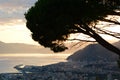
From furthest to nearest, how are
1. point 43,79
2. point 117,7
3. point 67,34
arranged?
point 43,79 → point 67,34 → point 117,7

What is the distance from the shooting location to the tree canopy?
13195 mm

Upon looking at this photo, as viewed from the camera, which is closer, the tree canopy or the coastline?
the tree canopy

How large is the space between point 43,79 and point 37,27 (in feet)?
105

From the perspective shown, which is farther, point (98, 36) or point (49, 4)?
point (98, 36)

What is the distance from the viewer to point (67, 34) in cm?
1420

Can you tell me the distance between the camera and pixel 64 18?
13133mm

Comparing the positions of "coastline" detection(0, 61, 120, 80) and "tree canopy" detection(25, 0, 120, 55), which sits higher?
"tree canopy" detection(25, 0, 120, 55)

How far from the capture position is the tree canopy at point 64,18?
43.3ft

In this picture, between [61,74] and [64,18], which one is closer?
[64,18]

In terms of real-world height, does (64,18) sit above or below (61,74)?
above

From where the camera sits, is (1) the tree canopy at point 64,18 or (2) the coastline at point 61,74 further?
(2) the coastline at point 61,74

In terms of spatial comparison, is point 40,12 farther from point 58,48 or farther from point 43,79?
point 43,79

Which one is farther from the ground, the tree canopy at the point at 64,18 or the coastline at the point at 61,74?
the tree canopy at the point at 64,18

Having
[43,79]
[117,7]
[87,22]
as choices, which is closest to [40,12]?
[87,22]
